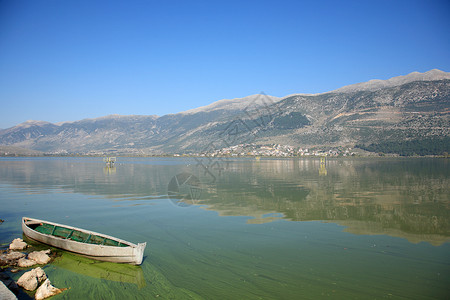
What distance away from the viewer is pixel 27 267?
40.6ft

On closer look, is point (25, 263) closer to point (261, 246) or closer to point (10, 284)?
point (10, 284)

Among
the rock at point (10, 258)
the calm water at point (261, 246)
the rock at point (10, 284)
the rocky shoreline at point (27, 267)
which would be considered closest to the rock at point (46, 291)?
the rocky shoreline at point (27, 267)

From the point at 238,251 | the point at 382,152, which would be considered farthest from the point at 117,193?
the point at 382,152

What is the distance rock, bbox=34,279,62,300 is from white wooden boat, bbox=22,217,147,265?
239 cm

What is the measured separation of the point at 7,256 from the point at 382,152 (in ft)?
563

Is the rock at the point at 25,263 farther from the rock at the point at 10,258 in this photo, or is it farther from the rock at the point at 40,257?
the rock at the point at 10,258

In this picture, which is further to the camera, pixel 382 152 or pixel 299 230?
pixel 382 152

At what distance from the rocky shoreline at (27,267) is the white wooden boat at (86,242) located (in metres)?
0.80

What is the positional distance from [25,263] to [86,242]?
2.38m

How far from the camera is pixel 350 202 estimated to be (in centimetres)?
2617

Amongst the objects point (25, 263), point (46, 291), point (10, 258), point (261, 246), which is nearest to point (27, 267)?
point (25, 263)

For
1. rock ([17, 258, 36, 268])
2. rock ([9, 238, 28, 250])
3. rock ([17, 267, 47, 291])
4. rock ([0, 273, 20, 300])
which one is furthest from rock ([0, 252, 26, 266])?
rock ([17, 267, 47, 291])

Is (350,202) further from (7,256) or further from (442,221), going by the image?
(7,256)

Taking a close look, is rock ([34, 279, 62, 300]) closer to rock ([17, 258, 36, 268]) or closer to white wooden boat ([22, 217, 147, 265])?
white wooden boat ([22, 217, 147, 265])
